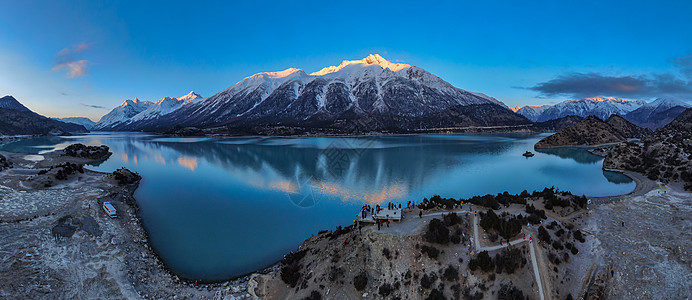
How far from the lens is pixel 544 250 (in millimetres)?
16859

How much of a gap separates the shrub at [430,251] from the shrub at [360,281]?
3700 millimetres

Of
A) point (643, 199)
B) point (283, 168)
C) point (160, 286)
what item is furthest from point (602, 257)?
point (283, 168)

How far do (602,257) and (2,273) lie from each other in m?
36.9

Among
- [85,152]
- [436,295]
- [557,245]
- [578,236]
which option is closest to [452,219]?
[436,295]

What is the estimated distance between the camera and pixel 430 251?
16219 mm

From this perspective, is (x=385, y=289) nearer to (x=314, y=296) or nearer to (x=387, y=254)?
(x=387, y=254)

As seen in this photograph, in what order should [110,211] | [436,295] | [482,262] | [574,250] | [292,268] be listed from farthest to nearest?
[110,211] → [292,268] → [574,250] → [482,262] → [436,295]

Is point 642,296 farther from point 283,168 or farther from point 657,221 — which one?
point 283,168

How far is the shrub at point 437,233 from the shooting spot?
16.8 metres

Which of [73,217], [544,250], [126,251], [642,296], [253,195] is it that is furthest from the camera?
[253,195]

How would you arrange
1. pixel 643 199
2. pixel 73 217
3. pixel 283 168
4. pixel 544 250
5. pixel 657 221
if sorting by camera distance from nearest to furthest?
pixel 544 250 < pixel 657 221 < pixel 73 217 < pixel 643 199 < pixel 283 168

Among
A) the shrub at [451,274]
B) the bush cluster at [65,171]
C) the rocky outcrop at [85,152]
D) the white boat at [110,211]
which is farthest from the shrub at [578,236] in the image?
the rocky outcrop at [85,152]

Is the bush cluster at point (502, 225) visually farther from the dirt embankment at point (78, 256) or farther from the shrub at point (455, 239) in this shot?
the dirt embankment at point (78, 256)

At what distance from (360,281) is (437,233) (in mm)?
5470
